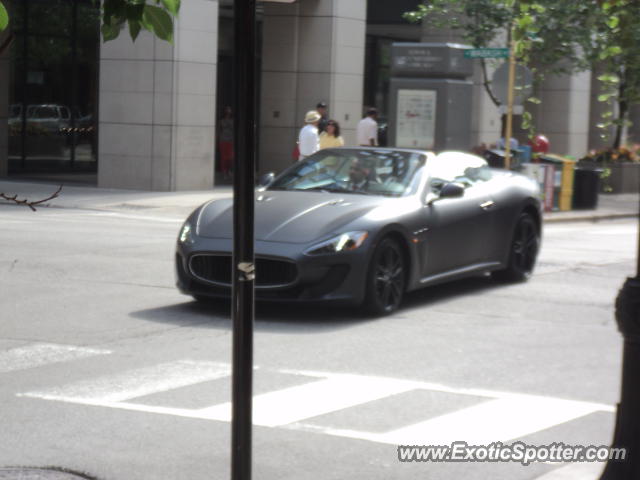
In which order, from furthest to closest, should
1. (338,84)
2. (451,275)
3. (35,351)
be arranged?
(338,84) < (451,275) < (35,351)

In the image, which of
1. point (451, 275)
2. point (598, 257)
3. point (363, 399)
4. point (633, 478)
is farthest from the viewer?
point (598, 257)

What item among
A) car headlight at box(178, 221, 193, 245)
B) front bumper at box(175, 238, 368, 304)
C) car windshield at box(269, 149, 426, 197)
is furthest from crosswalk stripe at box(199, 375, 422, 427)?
car windshield at box(269, 149, 426, 197)

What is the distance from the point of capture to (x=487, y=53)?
21.1 metres

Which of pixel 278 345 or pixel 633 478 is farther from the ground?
pixel 633 478

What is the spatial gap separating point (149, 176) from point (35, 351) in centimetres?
1691

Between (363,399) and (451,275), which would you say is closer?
(363,399)

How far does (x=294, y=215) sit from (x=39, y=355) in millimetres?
2734

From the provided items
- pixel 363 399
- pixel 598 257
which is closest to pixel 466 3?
pixel 598 257

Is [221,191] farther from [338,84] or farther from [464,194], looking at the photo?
[464,194]

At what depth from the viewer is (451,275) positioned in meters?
11.7

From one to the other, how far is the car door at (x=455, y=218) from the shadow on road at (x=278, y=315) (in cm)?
44

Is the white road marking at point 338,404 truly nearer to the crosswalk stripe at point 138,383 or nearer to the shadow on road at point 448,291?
the crosswalk stripe at point 138,383

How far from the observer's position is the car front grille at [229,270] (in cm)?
1005

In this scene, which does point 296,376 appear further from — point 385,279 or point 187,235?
point 187,235
